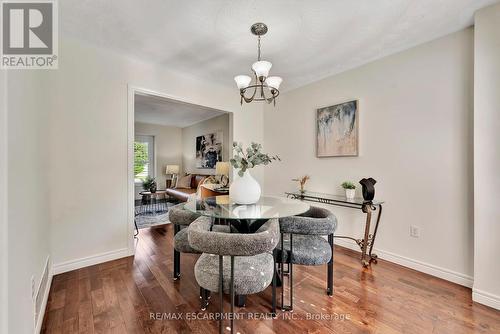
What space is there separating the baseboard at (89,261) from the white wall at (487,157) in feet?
11.2

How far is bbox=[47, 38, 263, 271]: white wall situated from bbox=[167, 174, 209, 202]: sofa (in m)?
1.99

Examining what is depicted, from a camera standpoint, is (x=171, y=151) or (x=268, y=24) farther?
(x=171, y=151)

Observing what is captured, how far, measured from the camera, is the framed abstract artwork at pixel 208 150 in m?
5.48

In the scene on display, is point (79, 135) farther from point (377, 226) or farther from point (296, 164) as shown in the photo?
point (377, 226)

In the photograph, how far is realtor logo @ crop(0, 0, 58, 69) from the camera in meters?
1.24

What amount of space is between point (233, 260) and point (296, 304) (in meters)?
0.93

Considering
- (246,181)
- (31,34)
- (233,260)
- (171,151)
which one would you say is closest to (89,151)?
(31,34)

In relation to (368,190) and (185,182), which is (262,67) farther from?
(185,182)

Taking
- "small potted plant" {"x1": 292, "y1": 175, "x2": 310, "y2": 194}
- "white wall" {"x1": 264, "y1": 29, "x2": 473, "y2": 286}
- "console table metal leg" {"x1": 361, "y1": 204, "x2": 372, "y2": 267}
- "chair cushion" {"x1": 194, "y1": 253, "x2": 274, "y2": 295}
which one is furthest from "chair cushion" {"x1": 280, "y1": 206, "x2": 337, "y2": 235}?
"small potted plant" {"x1": 292, "y1": 175, "x2": 310, "y2": 194}

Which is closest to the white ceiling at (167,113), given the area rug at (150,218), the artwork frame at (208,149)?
the artwork frame at (208,149)

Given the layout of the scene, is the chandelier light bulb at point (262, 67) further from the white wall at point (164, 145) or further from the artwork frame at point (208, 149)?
the white wall at point (164, 145)

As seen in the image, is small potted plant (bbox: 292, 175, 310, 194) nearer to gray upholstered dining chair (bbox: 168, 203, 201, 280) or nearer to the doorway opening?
the doorway opening

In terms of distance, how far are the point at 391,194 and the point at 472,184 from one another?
665mm

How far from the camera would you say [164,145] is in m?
6.92
